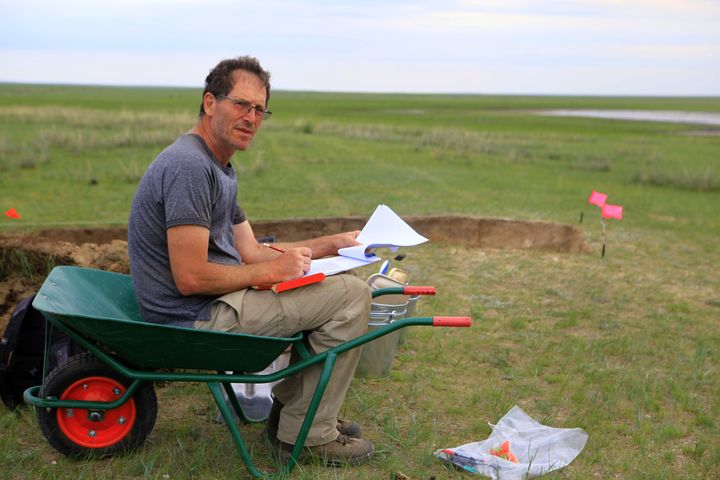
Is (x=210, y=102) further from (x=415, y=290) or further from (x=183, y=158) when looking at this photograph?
(x=415, y=290)

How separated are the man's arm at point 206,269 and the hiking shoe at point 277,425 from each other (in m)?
0.67

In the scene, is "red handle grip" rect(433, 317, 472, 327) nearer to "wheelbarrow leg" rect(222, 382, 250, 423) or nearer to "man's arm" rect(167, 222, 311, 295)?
"man's arm" rect(167, 222, 311, 295)

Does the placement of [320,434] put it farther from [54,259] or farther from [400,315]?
[54,259]

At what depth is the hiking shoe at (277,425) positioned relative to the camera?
12.2 ft

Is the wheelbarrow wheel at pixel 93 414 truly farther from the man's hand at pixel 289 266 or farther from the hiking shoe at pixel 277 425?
the man's hand at pixel 289 266

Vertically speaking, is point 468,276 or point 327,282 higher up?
point 327,282

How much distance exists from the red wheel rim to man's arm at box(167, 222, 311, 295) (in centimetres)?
56

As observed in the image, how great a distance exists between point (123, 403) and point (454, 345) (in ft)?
8.34

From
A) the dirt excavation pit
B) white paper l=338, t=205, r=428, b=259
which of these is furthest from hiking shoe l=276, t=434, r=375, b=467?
the dirt excavation pit

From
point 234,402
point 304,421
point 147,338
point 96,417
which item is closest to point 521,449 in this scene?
point 304,421

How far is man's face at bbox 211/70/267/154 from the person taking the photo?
135 inches

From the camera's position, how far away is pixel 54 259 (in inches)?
208

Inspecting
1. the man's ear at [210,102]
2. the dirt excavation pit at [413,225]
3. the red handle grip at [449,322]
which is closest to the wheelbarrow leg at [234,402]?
the red handle grip at [449,322]

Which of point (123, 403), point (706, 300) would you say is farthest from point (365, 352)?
point (706, 300)
